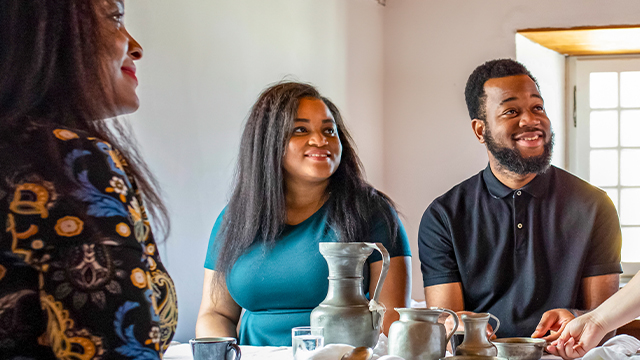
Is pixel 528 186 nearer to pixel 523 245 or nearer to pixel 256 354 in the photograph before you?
pixel 523 245

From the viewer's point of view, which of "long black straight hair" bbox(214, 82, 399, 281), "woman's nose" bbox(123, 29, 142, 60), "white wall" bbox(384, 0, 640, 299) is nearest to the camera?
"woman's nose" bbox(123, 29, 142, 60)

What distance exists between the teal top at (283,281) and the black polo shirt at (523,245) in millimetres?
234

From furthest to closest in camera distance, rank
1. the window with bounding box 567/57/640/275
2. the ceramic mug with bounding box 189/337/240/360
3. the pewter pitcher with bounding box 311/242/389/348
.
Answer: the window with bounding box 567/57/640/275
the pewter pitcher with bounding box 311/242/389/348
the ceramic mug with bounding box 189/337/240/360

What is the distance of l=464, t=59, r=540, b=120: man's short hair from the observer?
2236 mm

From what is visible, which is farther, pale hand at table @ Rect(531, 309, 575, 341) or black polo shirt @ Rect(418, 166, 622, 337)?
black polo shirt @ Rect(418, 166, 622, 337)

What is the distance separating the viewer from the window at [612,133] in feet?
13.5

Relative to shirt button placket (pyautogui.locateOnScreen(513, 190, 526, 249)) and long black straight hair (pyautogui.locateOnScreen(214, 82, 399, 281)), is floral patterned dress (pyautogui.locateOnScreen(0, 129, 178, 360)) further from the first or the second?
shirt button placket (pyautogui.locateOnScreen(513, 190, 526, 249))

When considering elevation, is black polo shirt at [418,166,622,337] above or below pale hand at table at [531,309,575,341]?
above

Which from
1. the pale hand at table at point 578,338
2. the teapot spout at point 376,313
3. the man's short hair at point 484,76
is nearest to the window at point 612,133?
the man's short hair at point 484,76

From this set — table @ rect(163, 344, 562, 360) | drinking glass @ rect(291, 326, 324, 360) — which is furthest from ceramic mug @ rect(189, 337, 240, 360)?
table @ rect(163, 344, 562, 360)

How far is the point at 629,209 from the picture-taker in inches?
163

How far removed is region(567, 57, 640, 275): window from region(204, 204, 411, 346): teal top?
2679 mm

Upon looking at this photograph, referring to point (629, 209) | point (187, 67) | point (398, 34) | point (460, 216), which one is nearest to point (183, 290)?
point (187, 67)

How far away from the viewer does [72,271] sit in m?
0.67
